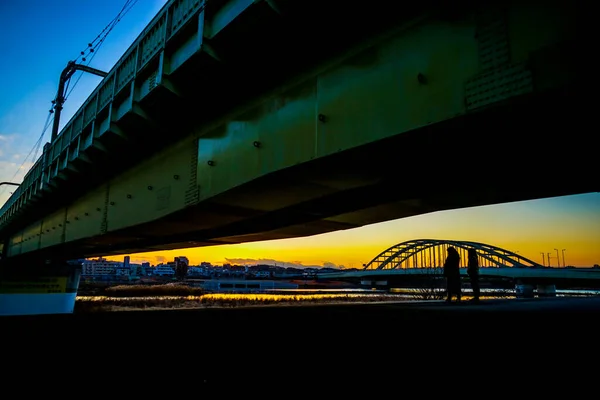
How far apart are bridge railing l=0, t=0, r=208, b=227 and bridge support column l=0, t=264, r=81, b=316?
6.35 meters

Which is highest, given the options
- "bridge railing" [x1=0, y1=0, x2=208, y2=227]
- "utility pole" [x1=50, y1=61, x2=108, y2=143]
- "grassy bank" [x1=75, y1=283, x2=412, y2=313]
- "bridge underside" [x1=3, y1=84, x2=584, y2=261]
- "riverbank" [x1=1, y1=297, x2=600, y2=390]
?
"utility pole" [x1=50, y1=61, x2=108, y2=143]

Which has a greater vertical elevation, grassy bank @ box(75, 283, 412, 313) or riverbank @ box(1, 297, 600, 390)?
riverbank @ box(1, 297, 600, 390)

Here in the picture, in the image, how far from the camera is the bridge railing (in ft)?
28.9

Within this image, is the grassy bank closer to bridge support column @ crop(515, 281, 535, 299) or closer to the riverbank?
the riverbank

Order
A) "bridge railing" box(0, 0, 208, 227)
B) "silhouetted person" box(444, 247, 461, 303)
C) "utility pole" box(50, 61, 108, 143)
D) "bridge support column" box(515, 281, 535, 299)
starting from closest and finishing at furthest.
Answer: "bridge railing" box(0, 0, 208, 227), "silhouetted person" box(444, 247, 461, 303), "utility pole" box(50, 61, 108, 143), "bridge support column" box(515, 281, 535, 299)

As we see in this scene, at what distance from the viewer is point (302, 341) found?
538 cm

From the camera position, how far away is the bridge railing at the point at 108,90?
28.9 ft

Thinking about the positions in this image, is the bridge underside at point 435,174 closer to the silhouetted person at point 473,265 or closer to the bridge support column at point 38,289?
the silhouetted person at point 473,265

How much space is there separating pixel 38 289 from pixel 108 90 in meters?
19.8

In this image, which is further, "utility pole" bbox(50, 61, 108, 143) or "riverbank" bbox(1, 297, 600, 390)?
"utility pole" bbox(50, 61, 108, 143)

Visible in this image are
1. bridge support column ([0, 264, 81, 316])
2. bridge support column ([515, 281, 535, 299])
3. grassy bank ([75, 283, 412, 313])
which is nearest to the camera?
grassy bank ([75, 283, 412, 313])

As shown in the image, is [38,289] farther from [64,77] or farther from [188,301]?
[64,77]

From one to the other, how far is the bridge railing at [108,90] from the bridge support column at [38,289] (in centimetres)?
635

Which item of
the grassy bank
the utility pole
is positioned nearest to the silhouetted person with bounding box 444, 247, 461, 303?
the grassy bank
